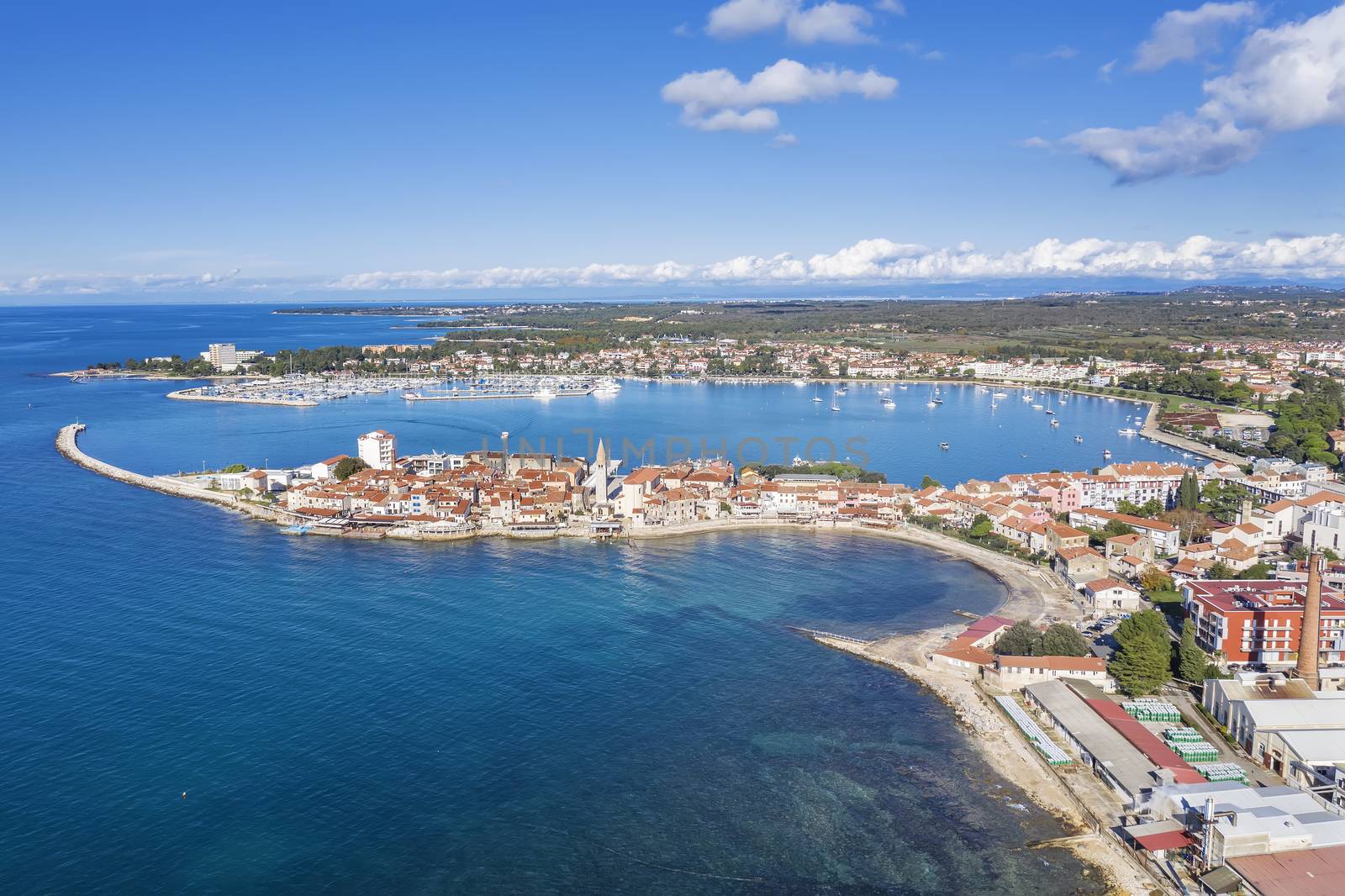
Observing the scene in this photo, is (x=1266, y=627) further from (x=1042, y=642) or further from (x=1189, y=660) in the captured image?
(x=1042, y=642)

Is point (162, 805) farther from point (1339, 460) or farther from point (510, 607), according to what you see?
point (1339, 460)

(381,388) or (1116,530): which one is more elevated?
(381,388)

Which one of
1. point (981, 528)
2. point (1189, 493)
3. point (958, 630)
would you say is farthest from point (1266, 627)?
point (1189, 493)

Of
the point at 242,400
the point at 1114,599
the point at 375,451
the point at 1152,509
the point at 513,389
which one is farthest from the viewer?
the point at 513,389

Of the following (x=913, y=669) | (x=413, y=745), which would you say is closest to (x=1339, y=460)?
(x=913, y=669)

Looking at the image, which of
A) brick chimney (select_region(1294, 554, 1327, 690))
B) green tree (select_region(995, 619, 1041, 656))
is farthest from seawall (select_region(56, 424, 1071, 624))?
brick chimney (select_region(1294, 554, 1327, 690))
